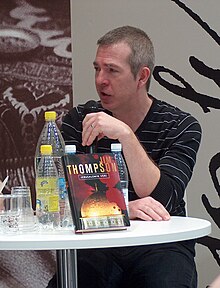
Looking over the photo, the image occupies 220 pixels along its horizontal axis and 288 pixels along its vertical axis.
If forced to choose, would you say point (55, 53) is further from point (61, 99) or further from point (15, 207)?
point (15, 207)

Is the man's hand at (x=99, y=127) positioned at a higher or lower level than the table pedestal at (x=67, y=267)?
higher

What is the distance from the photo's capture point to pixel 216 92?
3680 millimetres

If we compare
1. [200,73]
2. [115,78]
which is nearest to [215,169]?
[200,73]

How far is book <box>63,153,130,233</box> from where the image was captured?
1.81 m

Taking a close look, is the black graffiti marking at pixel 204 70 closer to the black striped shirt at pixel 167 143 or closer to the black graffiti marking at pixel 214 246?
the black graffiti marking at pixel 214 246

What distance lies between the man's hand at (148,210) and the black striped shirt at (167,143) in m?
0.13

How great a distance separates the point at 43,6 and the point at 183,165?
171 centimetres

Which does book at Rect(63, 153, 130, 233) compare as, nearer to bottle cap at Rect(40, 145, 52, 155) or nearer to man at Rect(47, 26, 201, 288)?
bottle cap at Rect(40, 145, 52, 155)

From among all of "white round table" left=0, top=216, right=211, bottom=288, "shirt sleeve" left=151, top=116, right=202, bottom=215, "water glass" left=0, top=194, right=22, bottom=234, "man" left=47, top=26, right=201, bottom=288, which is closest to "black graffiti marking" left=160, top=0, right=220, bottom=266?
"man" left=47, top=26, right=201, bottom=288

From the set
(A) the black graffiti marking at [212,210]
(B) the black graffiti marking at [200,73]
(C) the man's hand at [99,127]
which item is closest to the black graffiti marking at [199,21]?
(B) the black graffiti marking at [200,73]

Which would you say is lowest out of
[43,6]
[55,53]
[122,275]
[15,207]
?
[122,275]

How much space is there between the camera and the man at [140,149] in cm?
218

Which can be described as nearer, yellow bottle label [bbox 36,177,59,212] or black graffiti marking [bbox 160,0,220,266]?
yellow bottle label [bbox 36,177,59,212]

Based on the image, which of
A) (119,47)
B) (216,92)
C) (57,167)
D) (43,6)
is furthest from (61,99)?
(57,167)
